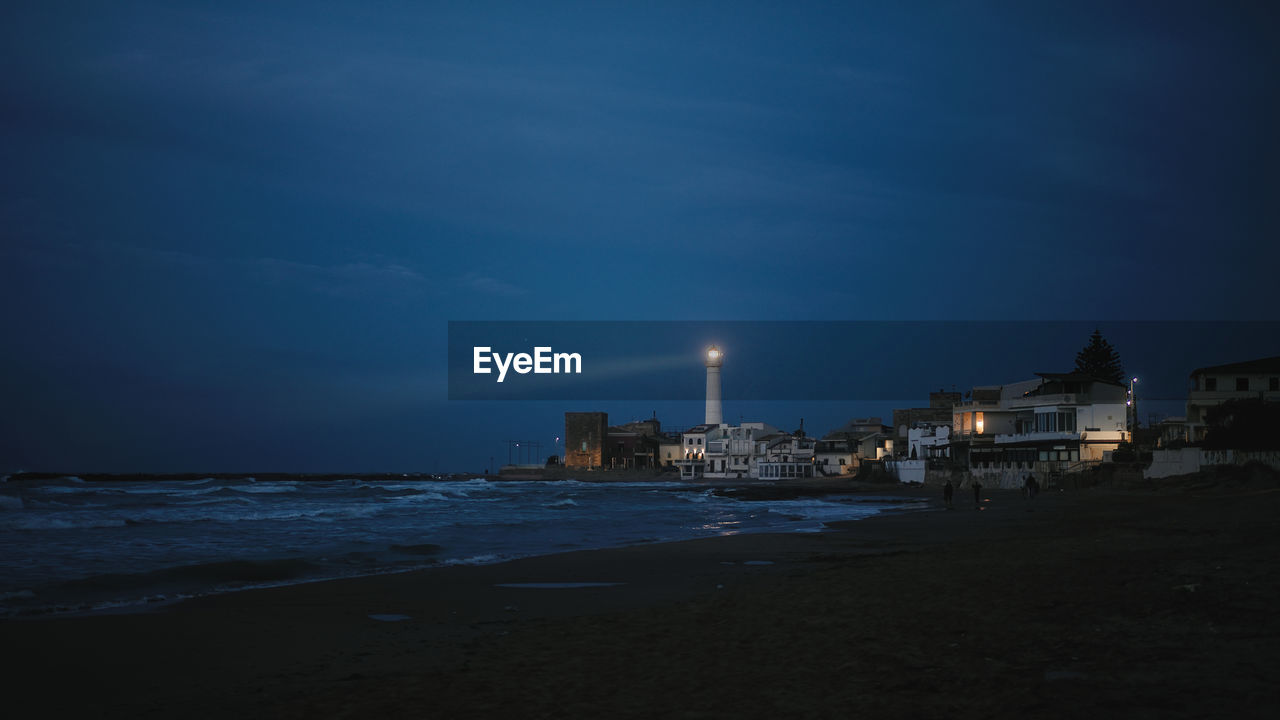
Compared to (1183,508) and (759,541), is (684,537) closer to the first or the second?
(759,541)

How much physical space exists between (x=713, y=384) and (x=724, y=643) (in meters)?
110

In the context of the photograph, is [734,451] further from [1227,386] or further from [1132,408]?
[1227,386]

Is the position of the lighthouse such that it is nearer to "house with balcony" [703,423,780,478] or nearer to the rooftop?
"house with balcony" [703,423,780,478]

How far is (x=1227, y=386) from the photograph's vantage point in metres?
45.3

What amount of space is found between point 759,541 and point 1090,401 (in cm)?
3577

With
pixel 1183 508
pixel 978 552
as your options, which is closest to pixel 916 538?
pixel 978 552

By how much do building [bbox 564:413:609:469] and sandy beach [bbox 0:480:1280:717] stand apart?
105540mm

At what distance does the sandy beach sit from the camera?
18.2ft

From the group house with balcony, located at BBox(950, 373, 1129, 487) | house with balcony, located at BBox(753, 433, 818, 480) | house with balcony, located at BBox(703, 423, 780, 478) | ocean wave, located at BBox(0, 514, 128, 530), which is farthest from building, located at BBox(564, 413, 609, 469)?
ocean wave, located at BBox(0, 514, 128, 530)

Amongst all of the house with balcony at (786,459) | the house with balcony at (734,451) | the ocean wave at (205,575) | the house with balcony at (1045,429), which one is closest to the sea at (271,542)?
the ocean wave at (205,575)

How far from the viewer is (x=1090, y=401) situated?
159ft

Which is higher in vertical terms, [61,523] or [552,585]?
[552,585]

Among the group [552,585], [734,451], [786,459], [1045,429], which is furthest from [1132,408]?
[552,585]

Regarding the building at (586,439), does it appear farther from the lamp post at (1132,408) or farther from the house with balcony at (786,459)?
the lamp post at (1132,408)
